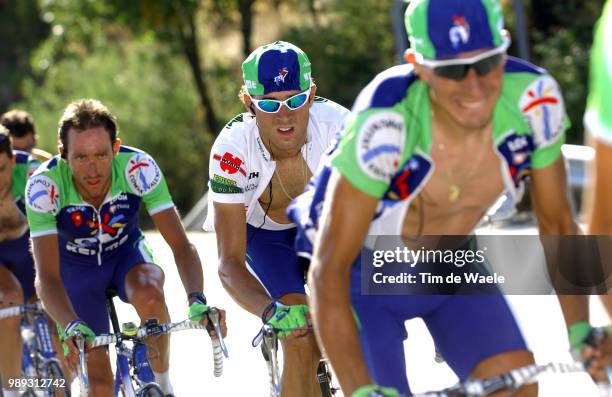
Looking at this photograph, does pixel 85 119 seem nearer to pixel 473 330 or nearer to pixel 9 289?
pixel 9 289

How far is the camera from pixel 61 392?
25.2 ft

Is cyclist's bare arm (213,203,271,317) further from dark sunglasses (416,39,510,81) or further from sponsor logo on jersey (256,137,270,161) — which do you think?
dark sunglasses (416,39,510,81)

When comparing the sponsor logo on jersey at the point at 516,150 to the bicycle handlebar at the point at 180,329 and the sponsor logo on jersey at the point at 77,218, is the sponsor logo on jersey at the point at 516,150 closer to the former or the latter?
the bicycle handlebar at the point at 180,329

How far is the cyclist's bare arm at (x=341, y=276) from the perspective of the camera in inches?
156

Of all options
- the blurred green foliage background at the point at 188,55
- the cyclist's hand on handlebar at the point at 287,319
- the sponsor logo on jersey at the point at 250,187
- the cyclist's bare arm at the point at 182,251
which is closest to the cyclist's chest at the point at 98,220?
the cyclist's bare arm at the point at 182,251

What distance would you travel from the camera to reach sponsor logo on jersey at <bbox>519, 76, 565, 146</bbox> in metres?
4.13

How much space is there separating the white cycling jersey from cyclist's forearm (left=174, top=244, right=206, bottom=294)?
1.01 ft

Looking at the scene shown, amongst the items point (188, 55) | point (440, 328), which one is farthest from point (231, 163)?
point (188, 55)

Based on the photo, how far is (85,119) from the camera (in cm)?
657

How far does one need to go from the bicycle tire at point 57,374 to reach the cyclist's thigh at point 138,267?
924 mm

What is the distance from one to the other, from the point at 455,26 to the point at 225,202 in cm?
246

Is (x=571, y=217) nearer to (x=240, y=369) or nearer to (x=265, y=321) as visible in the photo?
(x=265, y=321)

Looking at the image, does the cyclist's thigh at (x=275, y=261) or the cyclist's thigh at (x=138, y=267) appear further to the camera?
the cyclist's thigh at (x=138, y=267)

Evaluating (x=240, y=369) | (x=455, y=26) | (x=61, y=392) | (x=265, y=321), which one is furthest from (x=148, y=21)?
(x=455, y=26)
